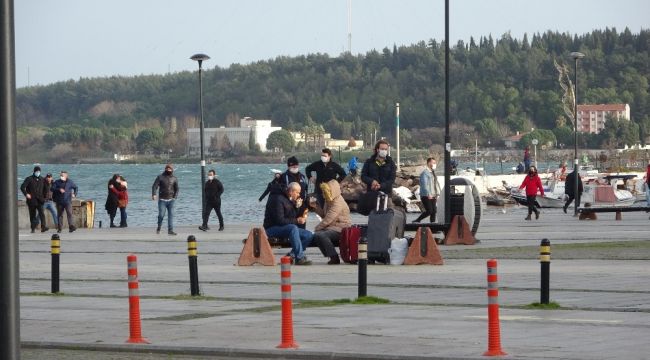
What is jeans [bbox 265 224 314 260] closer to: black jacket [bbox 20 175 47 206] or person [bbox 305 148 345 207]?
person [bbox 305 148 345 207]

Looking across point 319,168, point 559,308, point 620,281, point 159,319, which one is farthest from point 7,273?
point 319,168

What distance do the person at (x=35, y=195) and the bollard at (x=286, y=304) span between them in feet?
86.0

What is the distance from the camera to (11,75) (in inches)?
293

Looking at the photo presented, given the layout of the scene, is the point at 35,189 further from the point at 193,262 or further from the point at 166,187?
the point at 193,262

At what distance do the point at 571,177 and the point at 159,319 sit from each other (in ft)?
111

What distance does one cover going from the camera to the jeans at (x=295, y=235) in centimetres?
2356

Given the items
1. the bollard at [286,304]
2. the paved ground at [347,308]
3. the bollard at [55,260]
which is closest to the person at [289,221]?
the paved ground at [347,308]

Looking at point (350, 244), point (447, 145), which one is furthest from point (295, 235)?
point (447, 145)

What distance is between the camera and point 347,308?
16.7 metres

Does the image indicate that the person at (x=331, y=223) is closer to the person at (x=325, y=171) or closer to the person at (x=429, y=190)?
the person at (x=325, y=171)

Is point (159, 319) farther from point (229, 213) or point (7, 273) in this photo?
point (229, 213)

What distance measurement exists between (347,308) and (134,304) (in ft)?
13.0

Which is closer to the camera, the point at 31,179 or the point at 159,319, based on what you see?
the point at 159,319

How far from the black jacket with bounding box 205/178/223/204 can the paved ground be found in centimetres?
1035
